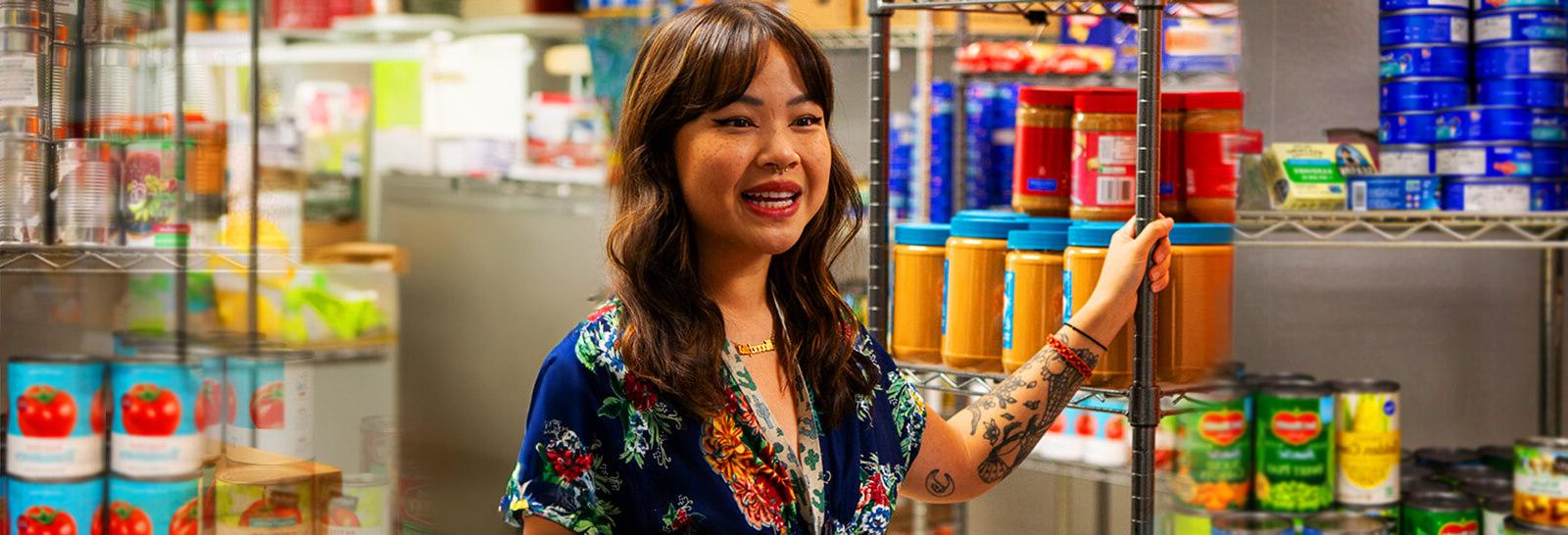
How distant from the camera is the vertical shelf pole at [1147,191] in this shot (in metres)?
1.58

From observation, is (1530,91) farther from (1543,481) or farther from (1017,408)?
(1017,408)

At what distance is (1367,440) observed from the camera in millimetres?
2379

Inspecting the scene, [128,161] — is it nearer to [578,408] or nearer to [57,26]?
[57,26]

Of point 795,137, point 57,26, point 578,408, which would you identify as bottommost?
point 578,408

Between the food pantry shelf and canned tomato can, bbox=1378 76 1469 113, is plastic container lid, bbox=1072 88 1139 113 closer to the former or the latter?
the food pantry shelf

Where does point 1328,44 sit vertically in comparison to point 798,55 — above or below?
above

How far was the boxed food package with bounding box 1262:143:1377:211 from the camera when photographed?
2.39m

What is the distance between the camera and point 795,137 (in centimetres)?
131

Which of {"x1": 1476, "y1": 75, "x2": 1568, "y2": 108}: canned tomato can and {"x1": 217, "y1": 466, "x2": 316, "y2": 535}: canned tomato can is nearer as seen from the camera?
{"x1": 217, "y1": 466, "x2": 316, "y2": 535}: canned tomato can

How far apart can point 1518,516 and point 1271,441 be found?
1.40ft

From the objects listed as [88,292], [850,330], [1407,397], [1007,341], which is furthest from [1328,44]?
[88,292]

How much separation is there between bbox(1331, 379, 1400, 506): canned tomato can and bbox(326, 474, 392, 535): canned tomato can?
5.25ft

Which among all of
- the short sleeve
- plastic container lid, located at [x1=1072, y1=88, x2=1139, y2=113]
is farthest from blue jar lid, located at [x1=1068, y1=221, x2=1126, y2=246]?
the short sleeve

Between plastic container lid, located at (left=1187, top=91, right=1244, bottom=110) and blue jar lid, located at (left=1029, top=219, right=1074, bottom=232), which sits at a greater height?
plastic container lid, located at (left=1187, top=91, right=1244, bottom=110)
